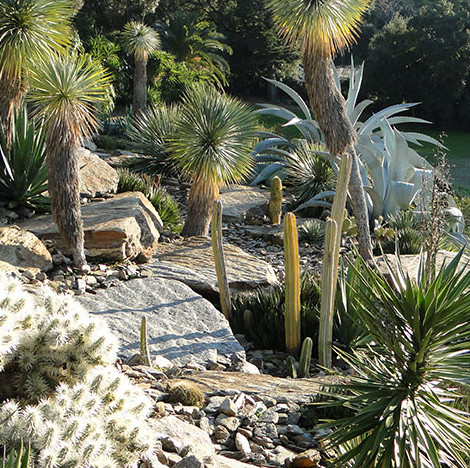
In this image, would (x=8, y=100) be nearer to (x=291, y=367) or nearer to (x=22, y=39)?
(x=22, y=39)

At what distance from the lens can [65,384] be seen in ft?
10.6

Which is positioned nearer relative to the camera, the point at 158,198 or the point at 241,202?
the point at 158,198

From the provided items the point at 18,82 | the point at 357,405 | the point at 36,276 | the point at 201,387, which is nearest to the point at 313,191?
the point at 18,82

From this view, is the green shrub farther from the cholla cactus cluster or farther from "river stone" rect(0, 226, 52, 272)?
the cholla cactus cluster

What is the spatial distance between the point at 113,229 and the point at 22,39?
7.77 feet

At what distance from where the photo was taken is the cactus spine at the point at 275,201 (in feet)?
35.4

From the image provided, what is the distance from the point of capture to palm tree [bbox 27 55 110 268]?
22.1 ft

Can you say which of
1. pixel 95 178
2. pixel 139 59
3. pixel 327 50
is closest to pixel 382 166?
pixel 327 50

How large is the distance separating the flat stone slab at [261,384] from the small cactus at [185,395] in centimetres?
28

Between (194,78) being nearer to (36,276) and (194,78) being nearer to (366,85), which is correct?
(366,85)

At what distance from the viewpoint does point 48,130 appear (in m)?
6.93

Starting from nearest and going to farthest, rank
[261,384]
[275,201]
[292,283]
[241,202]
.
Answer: [261,384] < [292,283] < [275,201] < [241,202]

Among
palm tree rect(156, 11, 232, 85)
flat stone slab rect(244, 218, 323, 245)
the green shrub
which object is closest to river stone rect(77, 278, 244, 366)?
the green shrub

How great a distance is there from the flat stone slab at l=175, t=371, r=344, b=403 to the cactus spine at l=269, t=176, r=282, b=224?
5.70 meters
